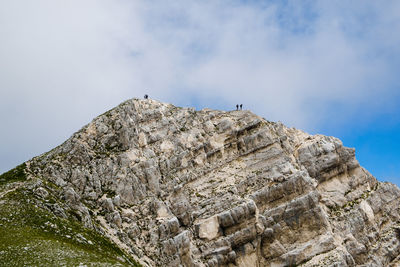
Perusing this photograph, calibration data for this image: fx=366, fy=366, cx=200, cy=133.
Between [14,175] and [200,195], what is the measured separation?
41154 millimetres

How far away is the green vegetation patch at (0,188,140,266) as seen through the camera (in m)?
50.3

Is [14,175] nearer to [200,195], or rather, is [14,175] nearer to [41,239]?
[41,239]

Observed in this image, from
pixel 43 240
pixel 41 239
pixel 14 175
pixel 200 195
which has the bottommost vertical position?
pixel 43 240

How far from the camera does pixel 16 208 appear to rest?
214ft

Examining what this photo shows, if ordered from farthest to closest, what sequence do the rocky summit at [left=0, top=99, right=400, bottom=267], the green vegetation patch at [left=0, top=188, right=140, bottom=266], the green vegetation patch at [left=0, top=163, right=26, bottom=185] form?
the green vegetation patch at [left=0, top=163, right=26, bottom=185] → the rocky summit at [left=0, top=99, right=400, bottom=267] → the green vegetation patch at [left=0, top=188, right=140, bottom=266]

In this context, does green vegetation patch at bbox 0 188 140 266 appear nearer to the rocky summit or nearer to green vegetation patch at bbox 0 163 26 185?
the rocky summit

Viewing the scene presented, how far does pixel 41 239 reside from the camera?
55812 millimetres

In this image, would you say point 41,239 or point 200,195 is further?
point 200,195

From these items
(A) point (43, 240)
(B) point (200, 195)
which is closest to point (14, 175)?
(A) point (43, 240)

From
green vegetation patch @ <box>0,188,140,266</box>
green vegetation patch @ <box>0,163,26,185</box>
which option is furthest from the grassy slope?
green vegetation patch @ <box>0,163,26,185</box>

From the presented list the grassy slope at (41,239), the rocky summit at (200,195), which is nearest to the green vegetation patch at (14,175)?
the grassy slope at (41,239)

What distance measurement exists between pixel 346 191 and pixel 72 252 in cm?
7439

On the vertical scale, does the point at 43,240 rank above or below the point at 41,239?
below

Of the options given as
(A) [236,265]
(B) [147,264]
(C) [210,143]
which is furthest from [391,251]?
(B) [147,264]
